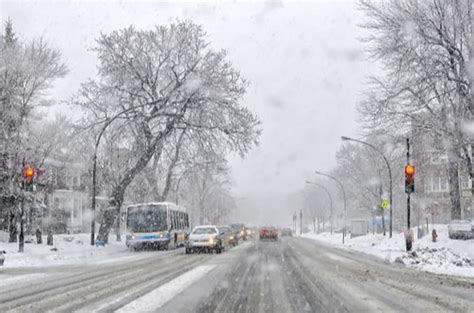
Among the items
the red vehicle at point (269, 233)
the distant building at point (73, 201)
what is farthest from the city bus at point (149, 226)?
the red vehicle at point (269, 233)

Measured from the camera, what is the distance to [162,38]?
114 ft

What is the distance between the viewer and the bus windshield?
109 ft

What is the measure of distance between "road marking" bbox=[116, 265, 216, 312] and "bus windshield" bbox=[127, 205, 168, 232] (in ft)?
59.8

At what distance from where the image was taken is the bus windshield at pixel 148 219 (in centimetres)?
3328

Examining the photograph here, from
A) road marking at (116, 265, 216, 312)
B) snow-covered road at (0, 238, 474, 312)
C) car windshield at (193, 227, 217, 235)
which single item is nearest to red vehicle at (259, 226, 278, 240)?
car windshield at (193, 227, 217, 235)

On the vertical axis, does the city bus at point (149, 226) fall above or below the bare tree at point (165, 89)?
below

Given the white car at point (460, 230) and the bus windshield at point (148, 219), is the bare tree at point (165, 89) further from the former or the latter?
the white car at point (460, 230)

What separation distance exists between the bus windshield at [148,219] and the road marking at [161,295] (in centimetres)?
1823

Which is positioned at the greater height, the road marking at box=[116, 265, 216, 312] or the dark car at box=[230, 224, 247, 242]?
the road marking at box=[116, 265, 216, 312]

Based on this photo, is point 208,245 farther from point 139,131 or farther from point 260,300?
point 260,300

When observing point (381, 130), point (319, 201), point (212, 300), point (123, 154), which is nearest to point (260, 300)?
point (212, 300)

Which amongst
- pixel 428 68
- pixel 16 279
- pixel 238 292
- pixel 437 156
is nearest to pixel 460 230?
pixel 437 156

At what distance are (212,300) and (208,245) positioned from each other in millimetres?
18942

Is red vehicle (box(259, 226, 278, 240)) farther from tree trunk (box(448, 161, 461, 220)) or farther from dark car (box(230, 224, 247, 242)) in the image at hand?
tree trunk (box(448, 161, 461, 220))
